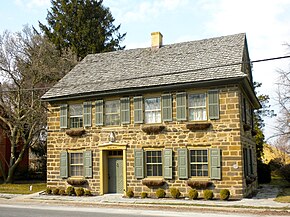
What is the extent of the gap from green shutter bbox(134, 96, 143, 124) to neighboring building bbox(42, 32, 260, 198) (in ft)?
0.17

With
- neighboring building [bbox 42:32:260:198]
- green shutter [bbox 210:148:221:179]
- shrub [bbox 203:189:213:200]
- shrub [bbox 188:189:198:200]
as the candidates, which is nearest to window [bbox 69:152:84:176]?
neighboring building [bbox 42:32:260:198]

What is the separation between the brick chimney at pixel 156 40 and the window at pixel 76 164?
8.08m

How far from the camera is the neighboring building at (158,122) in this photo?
1831 cm

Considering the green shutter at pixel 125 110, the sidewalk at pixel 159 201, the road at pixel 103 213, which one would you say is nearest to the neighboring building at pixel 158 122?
the green shutter at pixel 125 110

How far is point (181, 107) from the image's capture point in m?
19.2

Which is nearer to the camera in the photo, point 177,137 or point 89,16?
point 177,137

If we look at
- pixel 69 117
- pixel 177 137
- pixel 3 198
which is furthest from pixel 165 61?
pixel 3 198

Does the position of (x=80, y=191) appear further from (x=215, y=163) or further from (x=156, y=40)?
(x=156, y=40)

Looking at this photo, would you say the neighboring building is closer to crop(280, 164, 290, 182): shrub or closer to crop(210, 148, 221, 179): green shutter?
crop(210, 148, 221, 179): green shutter

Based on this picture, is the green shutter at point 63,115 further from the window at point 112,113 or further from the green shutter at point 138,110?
the green shutter at point 138,110

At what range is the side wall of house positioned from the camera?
18.0 meters

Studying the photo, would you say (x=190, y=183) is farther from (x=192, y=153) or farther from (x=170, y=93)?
(x=170, y=93)

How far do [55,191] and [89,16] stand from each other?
26474mm

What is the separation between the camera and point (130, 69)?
22469mm
